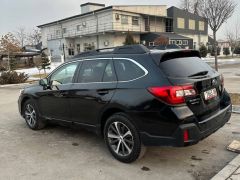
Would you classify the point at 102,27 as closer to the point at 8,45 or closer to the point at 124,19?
the point at 124,19

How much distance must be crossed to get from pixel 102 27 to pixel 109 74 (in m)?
39.0

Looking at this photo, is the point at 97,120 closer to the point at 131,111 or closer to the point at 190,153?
the point at 131,111

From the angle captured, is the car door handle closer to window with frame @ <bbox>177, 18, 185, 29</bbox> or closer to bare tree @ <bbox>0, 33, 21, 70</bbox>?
bare tree @ <bbox>0, 33, 21, 70</bbox>

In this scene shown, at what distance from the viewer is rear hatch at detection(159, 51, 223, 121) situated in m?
4.06

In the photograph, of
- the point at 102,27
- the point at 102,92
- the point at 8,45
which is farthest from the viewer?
the point at 102,27

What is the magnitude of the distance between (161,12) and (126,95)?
47.7 meters

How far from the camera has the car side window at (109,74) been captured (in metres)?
4.66

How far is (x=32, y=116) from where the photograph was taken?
21.7 feet

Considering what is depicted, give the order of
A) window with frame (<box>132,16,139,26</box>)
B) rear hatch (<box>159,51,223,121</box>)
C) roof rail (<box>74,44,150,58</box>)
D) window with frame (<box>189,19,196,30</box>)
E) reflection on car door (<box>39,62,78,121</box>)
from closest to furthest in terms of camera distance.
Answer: rear hatch (<box>159,51,223,121</box>)
roof rail (<box>74,44,150,58</box>)
reflection on car door (<box>39,62,78,121</box>)
window with frame (<box>132,16,139,26</box>)
window with frame (<box>189,19,196,30</box>)

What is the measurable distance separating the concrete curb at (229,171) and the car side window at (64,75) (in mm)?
2953

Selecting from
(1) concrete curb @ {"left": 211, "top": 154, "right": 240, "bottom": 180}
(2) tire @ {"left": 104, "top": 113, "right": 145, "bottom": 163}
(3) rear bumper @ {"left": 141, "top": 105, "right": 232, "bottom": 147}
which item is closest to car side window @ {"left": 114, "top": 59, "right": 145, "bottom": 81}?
(2) tire @ {"left": 104, "top": 113, "right": 145, "bottom": 163}

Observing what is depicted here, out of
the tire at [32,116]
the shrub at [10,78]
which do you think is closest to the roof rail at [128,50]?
the tire at [32,116]

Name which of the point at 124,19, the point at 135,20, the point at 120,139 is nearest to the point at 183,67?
the point at 120,139

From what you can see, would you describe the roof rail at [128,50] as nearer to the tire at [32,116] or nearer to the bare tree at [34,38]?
the tire at [32,116]
